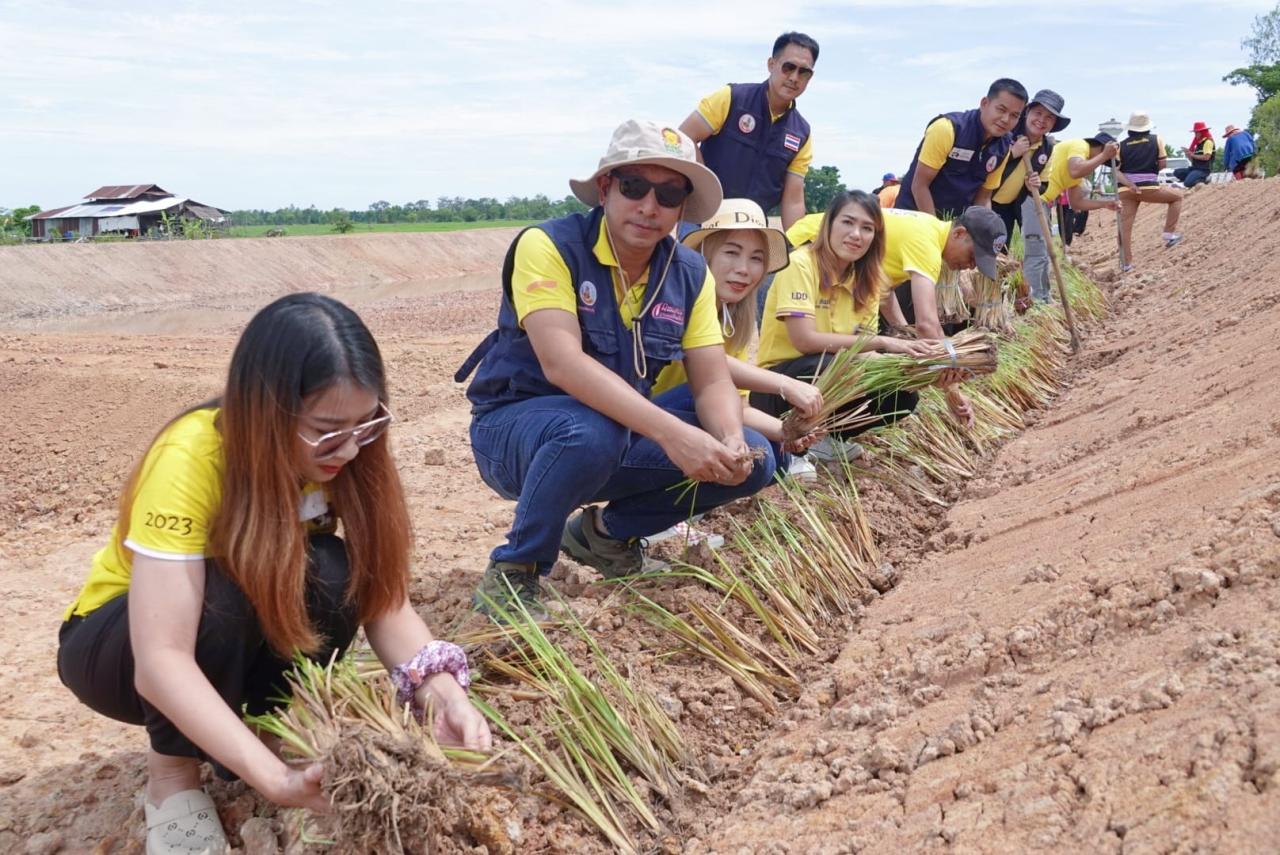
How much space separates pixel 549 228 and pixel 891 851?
1.51 metres

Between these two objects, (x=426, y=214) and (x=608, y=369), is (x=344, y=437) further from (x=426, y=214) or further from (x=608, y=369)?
(x=426, y=214)

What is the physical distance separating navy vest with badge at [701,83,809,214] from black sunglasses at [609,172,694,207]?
2021 millimetres

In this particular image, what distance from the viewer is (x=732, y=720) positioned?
2.17 metres

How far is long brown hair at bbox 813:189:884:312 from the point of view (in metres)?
3.47

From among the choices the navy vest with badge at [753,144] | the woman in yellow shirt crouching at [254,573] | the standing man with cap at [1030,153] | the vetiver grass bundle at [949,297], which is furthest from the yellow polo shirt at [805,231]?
the woman in yellow shirt crouching at [254,573]

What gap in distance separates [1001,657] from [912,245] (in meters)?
2.19

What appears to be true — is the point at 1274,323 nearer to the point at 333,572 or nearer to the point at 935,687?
the point at 935,687

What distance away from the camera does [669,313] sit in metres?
2.48

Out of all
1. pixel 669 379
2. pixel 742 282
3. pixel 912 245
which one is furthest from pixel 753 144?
pixel 669 379

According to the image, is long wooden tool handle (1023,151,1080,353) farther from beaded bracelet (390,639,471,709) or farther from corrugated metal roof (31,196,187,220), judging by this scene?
corrugated metal roof (31,196,187,220)

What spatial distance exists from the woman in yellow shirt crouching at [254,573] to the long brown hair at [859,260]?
2.13 m

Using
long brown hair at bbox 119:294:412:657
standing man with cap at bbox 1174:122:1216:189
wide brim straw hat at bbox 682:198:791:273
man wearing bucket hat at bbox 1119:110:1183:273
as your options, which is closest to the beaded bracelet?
long brown hair at bbox 119:294:412:657

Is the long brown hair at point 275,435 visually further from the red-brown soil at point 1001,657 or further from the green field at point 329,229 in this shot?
the green field at point 329,229

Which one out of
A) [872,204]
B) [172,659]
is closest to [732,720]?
[172,659]
